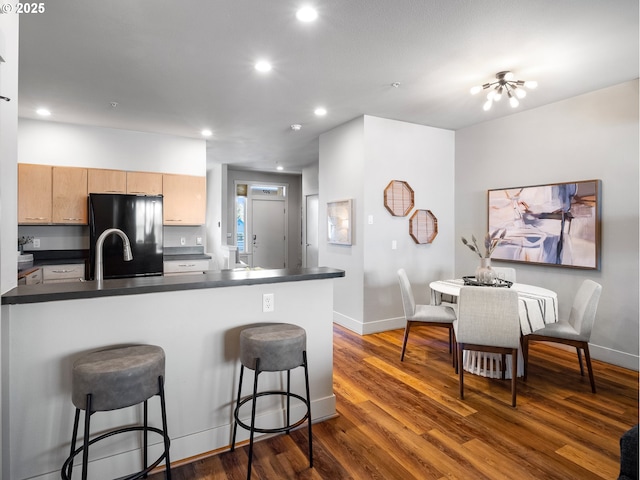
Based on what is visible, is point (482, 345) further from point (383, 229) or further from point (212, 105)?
point (212, 105)

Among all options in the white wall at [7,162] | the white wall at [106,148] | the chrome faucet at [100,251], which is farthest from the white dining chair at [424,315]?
the white wall at [106,148]

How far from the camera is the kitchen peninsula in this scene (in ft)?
5.09

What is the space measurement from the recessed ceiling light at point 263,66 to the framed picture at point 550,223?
302 centimetres

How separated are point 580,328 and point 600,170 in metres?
1.63

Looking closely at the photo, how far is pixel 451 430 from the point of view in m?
2.21

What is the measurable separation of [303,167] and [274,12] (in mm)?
5704

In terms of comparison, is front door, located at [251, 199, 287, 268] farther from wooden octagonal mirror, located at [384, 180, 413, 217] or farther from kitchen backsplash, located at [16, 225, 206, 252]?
wooden octagonal mirror, located at [384, 180, 413, 217]

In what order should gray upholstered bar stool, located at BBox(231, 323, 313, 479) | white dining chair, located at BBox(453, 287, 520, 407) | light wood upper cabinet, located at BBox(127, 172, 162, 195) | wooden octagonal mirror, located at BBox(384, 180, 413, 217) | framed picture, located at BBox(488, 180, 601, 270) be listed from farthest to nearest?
light wood upper cabinet, located at BBox(127, 172, 162, 195) → wooden octagonal mirror, located at BBox(384, 180, 413, 217) → framed picture, located at BBox(488, 180, 601, 270) → white dining chair, located at BBox(453, 287, 520, 407) → gray upholstered bar stool, located at BBox(231, 323, 313, 479)

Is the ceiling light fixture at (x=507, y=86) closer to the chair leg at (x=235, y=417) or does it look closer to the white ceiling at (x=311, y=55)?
the white ceiling at (x=311, y=55)

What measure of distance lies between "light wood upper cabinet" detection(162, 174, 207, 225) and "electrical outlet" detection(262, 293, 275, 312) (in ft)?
11.1

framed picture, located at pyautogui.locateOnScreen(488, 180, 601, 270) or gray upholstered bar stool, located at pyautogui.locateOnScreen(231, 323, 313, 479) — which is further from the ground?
framed picture, located at pyautogui.locateOnScreen(488, 180, 601, 270)

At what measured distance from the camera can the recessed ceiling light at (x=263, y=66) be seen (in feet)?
9.20

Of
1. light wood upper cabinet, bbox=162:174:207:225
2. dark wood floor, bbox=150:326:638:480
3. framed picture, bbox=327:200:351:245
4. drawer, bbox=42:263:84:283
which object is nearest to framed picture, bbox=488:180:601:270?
dark wood floor, bbox=150:326:638:480

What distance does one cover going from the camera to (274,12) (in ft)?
7.06
